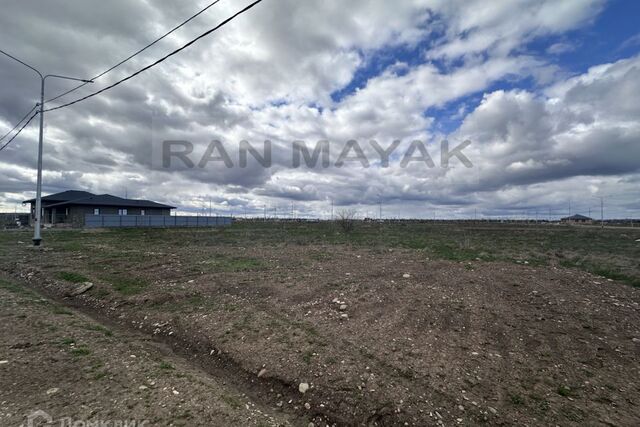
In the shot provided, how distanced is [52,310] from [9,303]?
120 cm

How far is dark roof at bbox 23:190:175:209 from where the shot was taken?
148 feet

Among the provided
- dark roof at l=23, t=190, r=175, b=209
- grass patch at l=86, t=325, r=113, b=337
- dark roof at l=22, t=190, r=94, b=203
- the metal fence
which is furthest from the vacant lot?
dark roof at l=22, t=190, r=94, b=203

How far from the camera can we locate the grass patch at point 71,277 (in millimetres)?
8813

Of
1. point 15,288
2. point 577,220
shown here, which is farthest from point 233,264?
point 577,220

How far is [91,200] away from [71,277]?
49049 millimetres

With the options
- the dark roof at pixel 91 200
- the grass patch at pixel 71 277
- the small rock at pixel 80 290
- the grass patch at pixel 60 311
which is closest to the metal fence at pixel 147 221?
the dark roof at pixel 91 200

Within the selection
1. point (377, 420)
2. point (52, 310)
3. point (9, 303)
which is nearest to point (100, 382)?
point (377, 420)

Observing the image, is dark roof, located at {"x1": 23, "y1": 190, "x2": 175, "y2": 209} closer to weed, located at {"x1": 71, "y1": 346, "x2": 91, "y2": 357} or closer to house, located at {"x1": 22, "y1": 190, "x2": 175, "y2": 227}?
house, located at {"x1": 22, "y1": 190, "x2": 175, "y2": 227}

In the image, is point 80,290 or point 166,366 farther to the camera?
point 80,290

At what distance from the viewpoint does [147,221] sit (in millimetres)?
47156

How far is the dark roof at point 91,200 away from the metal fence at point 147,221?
23.7 ft

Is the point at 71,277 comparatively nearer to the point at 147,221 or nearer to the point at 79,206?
the point at 147,221

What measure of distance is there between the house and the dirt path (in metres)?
46.9

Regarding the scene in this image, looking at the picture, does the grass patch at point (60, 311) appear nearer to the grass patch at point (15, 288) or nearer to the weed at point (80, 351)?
the grass patch at point (15, 288)
